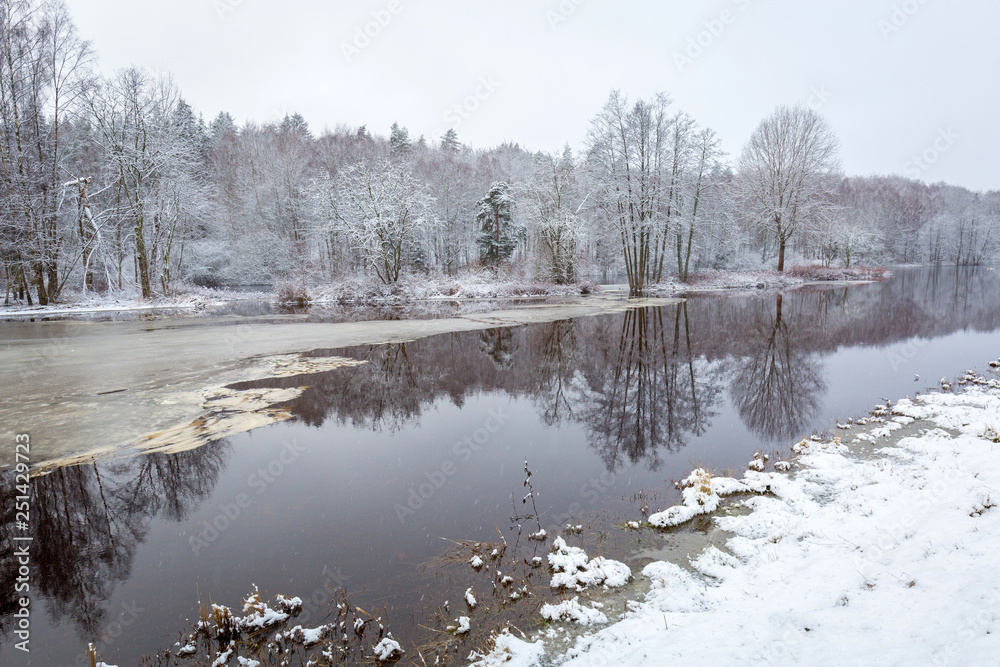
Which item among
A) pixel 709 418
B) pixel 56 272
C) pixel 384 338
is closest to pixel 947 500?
pixel 709 418

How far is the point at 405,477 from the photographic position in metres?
6.05

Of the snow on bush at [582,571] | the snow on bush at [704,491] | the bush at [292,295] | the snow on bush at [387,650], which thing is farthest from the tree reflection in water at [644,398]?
the bush at [292,295]

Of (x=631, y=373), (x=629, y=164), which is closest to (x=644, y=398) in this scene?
(x=631, y=373)

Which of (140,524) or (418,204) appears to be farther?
(418,204)

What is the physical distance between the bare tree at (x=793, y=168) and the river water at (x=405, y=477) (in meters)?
31.2

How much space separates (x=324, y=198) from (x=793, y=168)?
39537 mm

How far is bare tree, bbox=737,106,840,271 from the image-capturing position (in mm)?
38750

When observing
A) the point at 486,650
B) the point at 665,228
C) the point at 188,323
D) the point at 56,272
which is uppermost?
the point at 665,228

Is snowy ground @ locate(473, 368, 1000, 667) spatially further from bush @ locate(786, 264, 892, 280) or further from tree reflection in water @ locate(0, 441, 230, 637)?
bush @ locate(786, 264, 892, 280)

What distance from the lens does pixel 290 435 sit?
7.37 metres

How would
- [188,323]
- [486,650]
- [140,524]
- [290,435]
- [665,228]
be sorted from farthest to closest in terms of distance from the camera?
[665,228] < [188,323] < [290,435] < [140,524] < [486,650]

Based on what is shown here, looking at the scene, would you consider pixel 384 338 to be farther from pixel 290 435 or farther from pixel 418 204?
pixel 418 204

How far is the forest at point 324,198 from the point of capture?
24.8 metres

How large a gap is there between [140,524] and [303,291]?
2769cm
